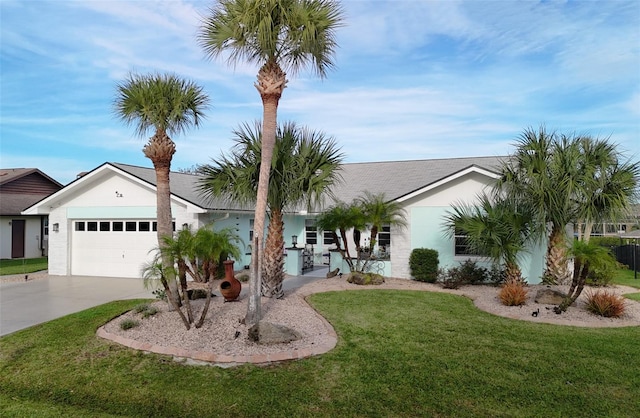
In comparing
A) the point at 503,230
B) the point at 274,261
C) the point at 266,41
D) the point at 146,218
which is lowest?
Answer: the point at 274,261

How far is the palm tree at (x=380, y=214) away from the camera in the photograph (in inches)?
600

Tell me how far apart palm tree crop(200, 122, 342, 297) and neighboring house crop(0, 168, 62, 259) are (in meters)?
19.2

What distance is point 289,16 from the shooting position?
8398 mm

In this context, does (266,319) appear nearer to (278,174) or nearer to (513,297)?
(278,174)

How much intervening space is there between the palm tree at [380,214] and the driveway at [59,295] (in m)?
2.91

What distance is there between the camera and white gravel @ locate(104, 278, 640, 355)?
24.4 ft

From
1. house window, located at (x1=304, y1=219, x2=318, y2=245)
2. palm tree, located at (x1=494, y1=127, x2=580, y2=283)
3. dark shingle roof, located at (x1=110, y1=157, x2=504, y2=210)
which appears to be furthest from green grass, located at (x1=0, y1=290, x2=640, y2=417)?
house window, located at (x1=304, y1=219, x2=318, y2=245)

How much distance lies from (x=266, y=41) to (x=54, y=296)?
10023 millimetres

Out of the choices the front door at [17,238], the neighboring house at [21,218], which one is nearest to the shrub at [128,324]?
the neighboring house at [21,218]

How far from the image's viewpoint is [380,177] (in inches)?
854

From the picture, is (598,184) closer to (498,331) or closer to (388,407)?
(498,331)

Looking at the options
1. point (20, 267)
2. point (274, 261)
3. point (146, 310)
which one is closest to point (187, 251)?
point (146, 310)

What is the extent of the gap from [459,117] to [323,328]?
14.1 meters

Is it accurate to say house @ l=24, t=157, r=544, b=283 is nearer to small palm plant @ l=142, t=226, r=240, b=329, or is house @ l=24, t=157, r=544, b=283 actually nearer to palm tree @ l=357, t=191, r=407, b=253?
palm tree @ l=357, t=191, r=407, b=253
